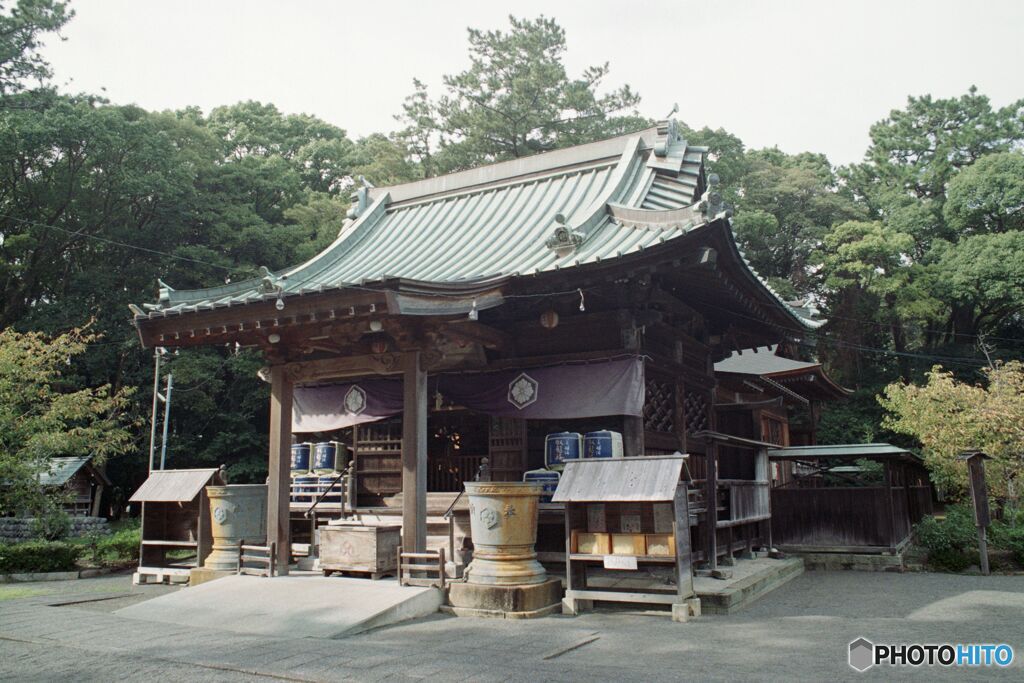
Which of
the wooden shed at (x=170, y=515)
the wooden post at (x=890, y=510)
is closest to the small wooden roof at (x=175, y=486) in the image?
the wooden shed at (x=170, y=515)

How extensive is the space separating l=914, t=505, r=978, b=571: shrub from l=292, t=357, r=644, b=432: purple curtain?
6.86 metres

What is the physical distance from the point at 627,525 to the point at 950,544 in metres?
7.72

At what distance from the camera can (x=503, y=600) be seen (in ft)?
28.3

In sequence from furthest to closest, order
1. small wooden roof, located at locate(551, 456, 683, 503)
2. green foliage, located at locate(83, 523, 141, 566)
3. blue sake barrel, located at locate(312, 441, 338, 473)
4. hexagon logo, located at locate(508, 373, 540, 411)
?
green foliage, located at locate(83, 523, 141, 566) → blue sake barrel, located at locate(312, 441, 338, 473) → hexagon logo, located at locate(508, 373, 540, 411) → small wooden roof, located at locate(551, 456, 683, 503)

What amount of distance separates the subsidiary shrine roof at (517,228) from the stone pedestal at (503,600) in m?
3.30

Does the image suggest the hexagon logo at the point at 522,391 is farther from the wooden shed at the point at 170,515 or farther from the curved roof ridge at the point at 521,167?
the curved roof ridge at the point at 521,167

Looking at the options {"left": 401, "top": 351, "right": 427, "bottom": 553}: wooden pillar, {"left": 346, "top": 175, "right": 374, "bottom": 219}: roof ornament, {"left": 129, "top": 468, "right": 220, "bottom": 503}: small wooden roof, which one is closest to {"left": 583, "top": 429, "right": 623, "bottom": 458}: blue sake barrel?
{"left": 401, "top": 351, "right": 427, "bottom": 553}: wooden pillar

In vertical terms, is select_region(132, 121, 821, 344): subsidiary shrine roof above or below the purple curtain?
above

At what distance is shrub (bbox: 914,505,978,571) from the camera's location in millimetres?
13352

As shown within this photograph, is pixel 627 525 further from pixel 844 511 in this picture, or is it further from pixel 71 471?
pixel 71 471

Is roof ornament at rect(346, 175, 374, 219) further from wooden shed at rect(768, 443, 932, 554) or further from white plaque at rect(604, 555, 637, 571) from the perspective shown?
white plaque at rect(604, 555, 637, 571)

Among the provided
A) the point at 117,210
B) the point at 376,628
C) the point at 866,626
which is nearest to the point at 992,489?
the point at 866,626

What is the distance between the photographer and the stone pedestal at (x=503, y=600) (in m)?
8.57

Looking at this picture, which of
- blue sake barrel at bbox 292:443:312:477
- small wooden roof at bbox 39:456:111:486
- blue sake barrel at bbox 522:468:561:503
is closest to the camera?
blue sake barrel at bbox 522:468:561:503
